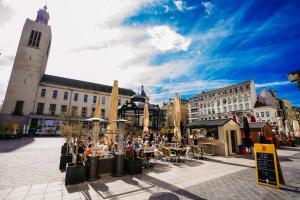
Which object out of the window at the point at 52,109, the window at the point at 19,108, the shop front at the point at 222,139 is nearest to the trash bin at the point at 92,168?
the shop front at the point at 222,139

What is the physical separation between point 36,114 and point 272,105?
59184mm

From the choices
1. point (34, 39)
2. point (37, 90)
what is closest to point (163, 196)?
point (37, 90)

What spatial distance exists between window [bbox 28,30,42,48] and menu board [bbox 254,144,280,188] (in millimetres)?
43778

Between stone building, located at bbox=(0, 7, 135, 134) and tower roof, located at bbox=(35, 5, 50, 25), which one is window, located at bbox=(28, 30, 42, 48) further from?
tower roof, located at bbox=(35, 5, 50, 25)

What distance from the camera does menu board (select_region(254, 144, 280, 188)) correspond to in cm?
533

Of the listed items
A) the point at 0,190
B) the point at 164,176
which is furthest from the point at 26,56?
the point at 164,176

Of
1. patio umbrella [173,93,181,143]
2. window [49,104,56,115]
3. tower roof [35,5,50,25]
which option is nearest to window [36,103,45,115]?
window [49,104,56,115]

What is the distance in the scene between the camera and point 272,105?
130 ft

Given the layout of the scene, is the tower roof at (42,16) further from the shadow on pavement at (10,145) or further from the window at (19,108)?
the shadow on pavement at (10,145)

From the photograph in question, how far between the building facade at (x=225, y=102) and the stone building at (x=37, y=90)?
1662 inches

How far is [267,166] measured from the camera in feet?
18.5

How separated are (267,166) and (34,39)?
1782 inches

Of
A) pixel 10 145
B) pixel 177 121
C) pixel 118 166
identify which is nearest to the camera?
pixel 118 166

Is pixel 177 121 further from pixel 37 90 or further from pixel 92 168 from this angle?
pixel 37 90
